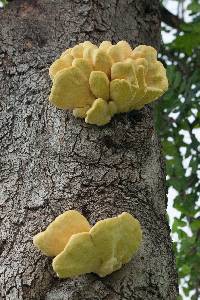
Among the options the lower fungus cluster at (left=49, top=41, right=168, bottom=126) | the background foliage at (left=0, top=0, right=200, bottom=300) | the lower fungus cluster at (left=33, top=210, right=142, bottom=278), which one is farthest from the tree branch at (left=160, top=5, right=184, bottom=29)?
the lower fungus cluster at (left=33, top=210, right=142, bottom=278)

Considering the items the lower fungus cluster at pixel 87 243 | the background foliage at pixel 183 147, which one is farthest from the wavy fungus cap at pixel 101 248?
the background foliage at pixel 183 147

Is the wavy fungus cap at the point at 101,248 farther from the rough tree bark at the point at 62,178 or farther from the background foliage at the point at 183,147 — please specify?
the background foliage at the point at 183,147

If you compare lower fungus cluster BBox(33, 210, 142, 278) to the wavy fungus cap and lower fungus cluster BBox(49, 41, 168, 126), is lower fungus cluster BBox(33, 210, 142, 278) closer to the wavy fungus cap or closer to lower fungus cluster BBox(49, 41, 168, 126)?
the wavy fungus cap

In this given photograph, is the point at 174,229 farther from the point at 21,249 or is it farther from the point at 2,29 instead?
the point at 21,249

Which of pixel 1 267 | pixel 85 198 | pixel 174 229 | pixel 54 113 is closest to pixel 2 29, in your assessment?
pixel 54 113

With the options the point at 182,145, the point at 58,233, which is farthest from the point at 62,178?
the point at 182,145

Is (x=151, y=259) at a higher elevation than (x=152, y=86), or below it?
below

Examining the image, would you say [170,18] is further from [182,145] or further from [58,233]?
[58,233]
